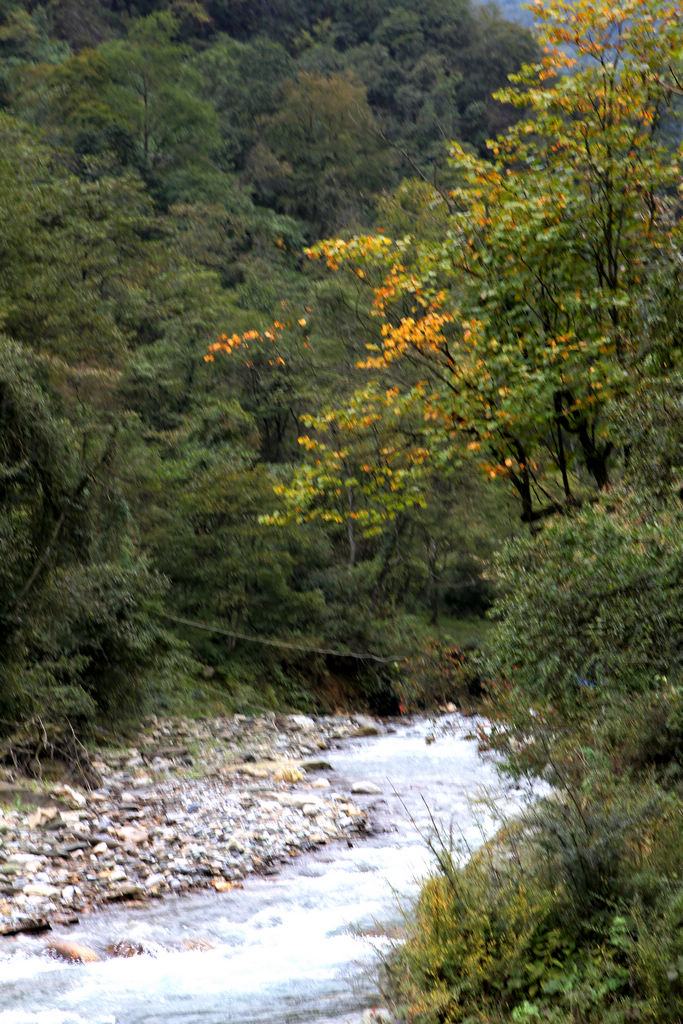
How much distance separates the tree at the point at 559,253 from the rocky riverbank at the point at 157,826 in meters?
4.32

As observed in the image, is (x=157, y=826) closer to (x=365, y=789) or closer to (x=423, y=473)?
(x=365, y=789)

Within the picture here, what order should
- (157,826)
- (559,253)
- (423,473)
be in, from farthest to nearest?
(157,826)
(423,473)
(559,253)

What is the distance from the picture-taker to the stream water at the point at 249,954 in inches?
200

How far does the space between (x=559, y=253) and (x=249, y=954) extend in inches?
243

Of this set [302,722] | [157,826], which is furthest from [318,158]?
[157,826]

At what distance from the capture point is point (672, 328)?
6219 mm

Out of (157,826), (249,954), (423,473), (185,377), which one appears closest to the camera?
(249,954)

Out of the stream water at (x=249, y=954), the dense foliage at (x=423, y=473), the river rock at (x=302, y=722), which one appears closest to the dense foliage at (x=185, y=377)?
the dense foliage at (x=423, y=473)

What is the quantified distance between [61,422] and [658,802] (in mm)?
9996

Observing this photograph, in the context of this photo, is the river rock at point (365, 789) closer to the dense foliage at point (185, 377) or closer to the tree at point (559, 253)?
the dense foliage at point (185, 377)

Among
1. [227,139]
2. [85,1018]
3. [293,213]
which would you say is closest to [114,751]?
[85,1018]

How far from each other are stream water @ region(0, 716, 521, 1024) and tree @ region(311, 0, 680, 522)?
114 inches

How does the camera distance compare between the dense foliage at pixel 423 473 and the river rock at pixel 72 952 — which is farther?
the river rock at pixel 72 952

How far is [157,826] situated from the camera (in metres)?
9.51
